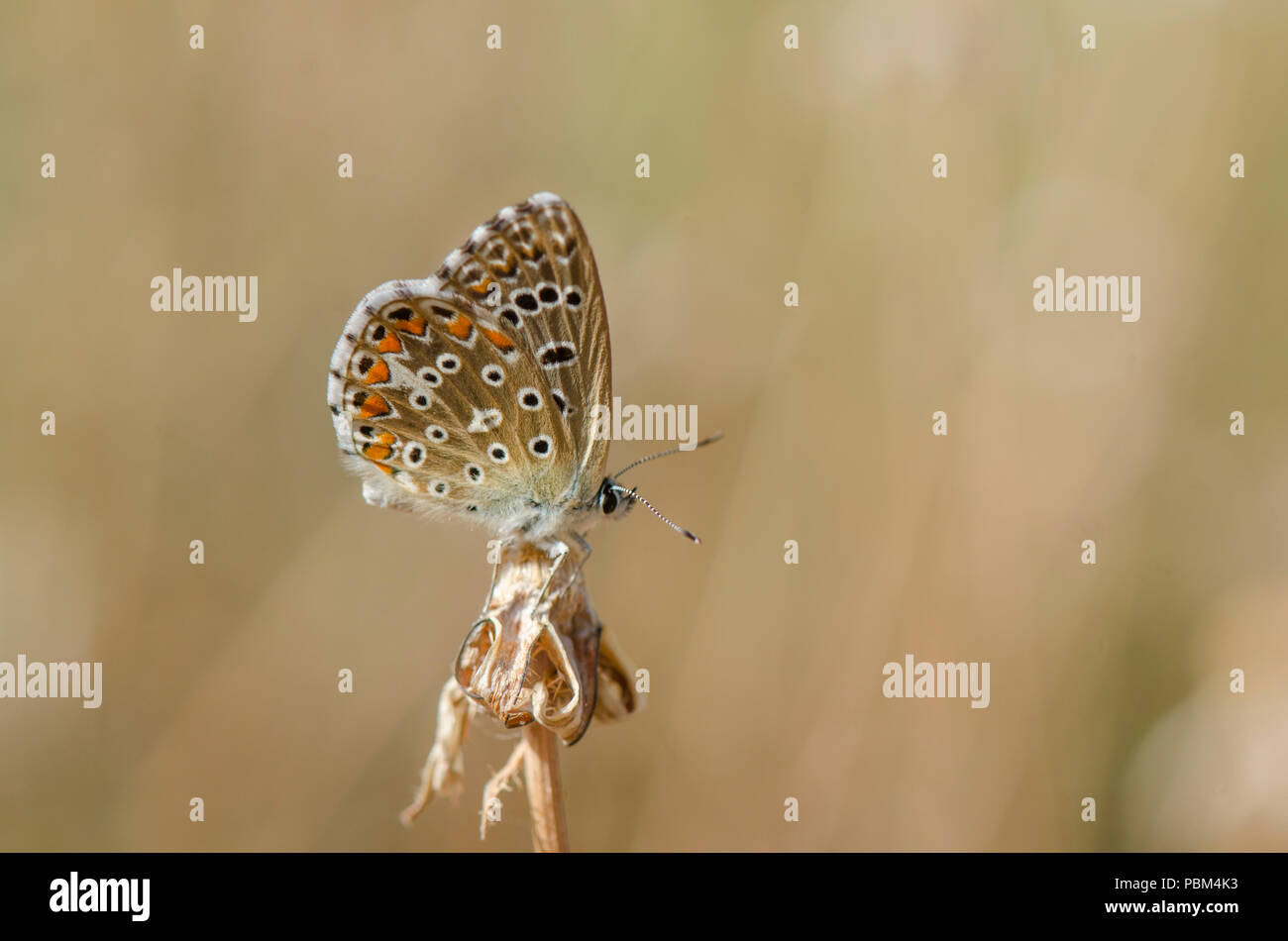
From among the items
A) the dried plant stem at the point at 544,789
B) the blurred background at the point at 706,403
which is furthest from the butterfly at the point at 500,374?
the blurred background at the point at 706,403

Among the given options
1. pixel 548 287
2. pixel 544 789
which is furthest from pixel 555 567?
pixel 548 287

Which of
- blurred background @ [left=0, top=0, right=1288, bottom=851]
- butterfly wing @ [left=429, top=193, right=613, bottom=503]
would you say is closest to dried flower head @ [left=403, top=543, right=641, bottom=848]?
butterfly wing @ [left=429, top=193, right=613, bottom=503]

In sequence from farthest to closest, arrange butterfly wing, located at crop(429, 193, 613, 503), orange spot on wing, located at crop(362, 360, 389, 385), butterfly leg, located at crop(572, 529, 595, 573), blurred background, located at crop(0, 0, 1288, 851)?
1. blurred background, located at crop(0, 0, 1288, 851)
2. orange spot on wing, located at crop(362, 360, 389, 385)
3. butterfly wing, located at crop(429, 193, 613, 503)
4. butterfly leg, located at crop(572, 529, 595, 573)

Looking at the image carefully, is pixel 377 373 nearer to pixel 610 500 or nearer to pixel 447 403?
pixel 447 403

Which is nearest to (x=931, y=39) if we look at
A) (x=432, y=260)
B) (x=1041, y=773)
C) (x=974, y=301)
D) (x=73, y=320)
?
(x=974, y=301)

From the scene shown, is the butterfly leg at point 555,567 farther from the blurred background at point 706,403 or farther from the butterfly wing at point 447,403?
the blurred background at point 706,403

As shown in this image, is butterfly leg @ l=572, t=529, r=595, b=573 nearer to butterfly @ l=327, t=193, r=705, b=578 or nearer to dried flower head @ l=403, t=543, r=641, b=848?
butterfly @ l=327, t=193, r=705, b=578

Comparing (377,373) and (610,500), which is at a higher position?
(377,373)
